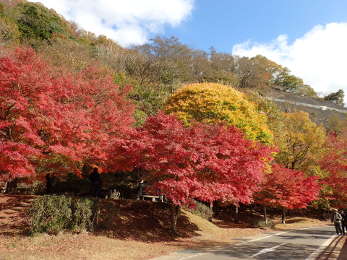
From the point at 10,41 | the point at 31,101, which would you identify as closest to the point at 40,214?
the point at 31,101

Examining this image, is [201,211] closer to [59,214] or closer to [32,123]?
[59,214]

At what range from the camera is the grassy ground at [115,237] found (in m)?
10.4

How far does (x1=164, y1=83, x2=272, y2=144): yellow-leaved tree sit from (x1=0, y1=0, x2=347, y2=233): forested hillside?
74 millimetres

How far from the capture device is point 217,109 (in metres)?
20.4

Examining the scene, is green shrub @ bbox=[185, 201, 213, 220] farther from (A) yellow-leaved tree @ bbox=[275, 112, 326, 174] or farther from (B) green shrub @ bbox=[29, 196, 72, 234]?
(A) yellow-leaved tree @ bbox=[275, 112, 326, 174]

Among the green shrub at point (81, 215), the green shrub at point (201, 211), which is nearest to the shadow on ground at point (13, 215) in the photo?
the green shrub at point (81, 215)

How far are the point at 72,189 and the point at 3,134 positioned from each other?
1068 centimetres

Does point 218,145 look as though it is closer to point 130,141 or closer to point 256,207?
point 130,141

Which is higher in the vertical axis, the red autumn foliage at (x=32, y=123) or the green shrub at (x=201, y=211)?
the red autumn foliage at (x=32, y=123)

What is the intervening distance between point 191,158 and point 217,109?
8.38m

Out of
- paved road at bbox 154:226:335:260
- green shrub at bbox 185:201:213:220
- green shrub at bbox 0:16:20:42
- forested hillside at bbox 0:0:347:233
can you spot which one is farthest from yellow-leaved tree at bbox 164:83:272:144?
green shrub at bbox 0:16:20:42

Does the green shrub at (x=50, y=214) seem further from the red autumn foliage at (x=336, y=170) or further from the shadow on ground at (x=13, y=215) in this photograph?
the red autumn foliage at (x=336, y=170)

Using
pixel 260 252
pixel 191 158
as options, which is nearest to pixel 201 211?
pixel 260 252

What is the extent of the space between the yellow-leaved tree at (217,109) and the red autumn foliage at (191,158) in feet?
17.9
